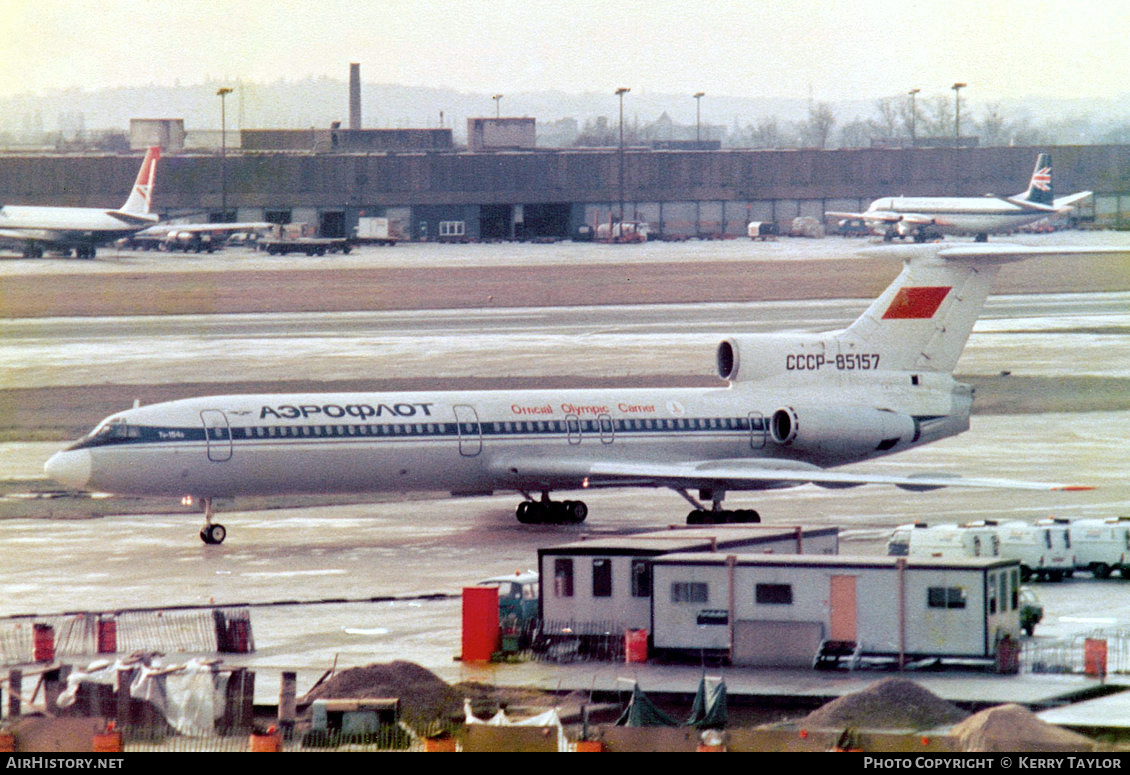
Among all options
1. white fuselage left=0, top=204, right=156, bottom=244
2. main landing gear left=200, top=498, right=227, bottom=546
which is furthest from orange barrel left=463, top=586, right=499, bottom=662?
white fuselage left=0, top=204, right=156, bottom=244

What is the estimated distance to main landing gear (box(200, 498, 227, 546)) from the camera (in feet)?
140

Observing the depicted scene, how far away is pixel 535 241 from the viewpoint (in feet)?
488

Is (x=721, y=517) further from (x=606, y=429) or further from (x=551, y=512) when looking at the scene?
(x=551, y=512)

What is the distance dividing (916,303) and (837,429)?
172 inches

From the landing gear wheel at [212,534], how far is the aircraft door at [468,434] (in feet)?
19.7

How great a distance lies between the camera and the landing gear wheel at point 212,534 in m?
42.6

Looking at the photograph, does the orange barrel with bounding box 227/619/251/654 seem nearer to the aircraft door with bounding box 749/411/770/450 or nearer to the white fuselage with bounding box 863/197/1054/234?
the aircraft door with bounding box 749/411/770/450

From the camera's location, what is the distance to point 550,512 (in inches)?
1799

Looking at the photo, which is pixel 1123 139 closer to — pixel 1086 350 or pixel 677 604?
pixel 1086 350

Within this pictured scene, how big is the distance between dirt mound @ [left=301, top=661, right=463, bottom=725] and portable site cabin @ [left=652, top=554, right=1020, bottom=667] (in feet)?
17.3

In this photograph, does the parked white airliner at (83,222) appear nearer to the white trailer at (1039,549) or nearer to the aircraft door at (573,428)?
the aircraft door at (573,428)

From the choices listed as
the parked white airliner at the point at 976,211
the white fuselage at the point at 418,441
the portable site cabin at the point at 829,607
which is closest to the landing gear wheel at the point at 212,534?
the white fuselage at the point at 418,441

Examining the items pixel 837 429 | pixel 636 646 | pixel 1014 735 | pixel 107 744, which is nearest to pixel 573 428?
pixel 837 429

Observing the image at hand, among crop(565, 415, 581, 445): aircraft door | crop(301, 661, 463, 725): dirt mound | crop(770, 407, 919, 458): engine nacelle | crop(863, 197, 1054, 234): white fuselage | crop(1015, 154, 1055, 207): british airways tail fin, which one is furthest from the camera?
crop(1015, 154, 1055, 207): british airways tail fin
